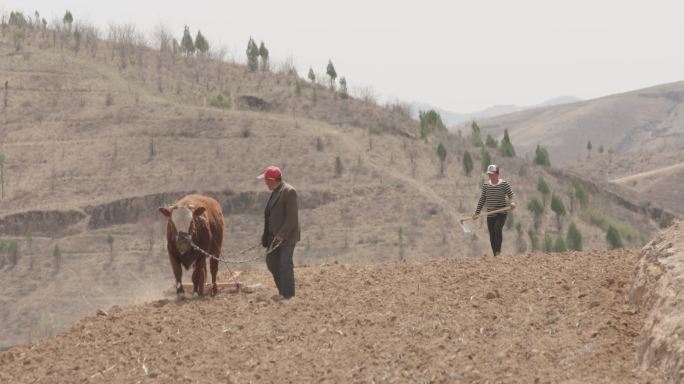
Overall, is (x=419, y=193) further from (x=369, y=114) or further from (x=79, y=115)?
(x=79, y=115)

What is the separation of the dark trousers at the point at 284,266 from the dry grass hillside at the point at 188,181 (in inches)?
1429

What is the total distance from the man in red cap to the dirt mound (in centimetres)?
33

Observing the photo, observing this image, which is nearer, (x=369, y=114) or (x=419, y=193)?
(x=419, y=193)

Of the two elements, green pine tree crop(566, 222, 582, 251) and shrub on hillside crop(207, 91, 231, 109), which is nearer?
green pine tree crop(566, 222, 582, 251)

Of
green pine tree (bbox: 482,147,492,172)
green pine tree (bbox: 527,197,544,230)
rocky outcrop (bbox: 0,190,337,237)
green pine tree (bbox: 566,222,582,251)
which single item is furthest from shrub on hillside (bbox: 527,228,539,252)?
rocky outcrop (bbox: 0,190,337,237)

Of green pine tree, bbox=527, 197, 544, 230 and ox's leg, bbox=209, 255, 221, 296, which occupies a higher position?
ox's leg, bbox=209, 255, 221, 296

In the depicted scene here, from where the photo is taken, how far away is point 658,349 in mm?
5969

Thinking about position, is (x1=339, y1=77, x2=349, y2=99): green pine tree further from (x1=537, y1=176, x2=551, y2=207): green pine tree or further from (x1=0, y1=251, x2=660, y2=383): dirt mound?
(x1=0, y1=251, x2=660, y2=383): dirt mound

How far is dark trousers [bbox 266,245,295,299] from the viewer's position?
1047 cm

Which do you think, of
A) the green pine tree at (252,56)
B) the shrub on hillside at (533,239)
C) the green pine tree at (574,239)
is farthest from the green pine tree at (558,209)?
the green pine tree at (252,56)

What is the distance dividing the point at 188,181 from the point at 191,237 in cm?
5440

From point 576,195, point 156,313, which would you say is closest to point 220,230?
point 156,313

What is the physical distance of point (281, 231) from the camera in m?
→ 10.5

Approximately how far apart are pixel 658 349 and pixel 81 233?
57.8 metres
